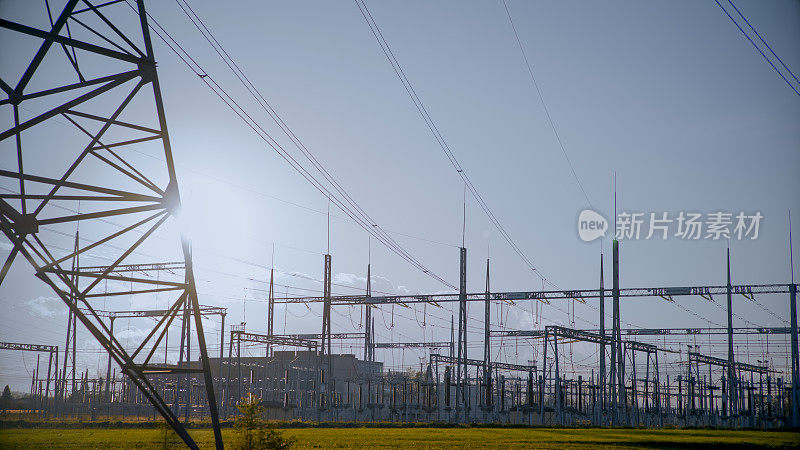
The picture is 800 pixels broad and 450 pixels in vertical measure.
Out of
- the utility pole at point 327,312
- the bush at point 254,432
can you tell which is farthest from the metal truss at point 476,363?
the bush at point 254,432

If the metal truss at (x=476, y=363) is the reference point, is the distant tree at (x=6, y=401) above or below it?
below

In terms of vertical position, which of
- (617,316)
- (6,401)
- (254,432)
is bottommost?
(6,401)

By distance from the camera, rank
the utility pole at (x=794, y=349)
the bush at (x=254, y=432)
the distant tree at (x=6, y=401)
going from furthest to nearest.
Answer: the distant tree at (x=6, y=401) < the utility pole at (x=794, y=349) < the bush at (x=254, y=432)

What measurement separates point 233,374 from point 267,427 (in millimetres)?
71950

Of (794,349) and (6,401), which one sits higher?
(794,349)

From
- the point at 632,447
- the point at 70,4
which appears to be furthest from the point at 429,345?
the point at 70,4

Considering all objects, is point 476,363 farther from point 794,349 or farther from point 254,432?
point 254,432

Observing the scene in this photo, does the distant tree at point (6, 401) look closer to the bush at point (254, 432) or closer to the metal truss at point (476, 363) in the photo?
the metal truss at point (476, 363)

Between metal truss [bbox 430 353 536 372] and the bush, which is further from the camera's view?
metal truss [bbox 430 353 536 372]

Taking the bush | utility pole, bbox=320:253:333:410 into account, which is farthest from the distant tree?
the bush

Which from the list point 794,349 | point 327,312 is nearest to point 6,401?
point 327,312

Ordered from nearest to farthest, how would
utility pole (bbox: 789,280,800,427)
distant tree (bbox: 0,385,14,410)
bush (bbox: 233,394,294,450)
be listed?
bush (bbox: 233,394,294,450), utility pole (bbox: 789,280,800,427), distant tree (bbox: 0,385,14,410)

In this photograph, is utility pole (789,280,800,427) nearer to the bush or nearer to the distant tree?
the bush

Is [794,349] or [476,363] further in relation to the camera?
[476,363]
